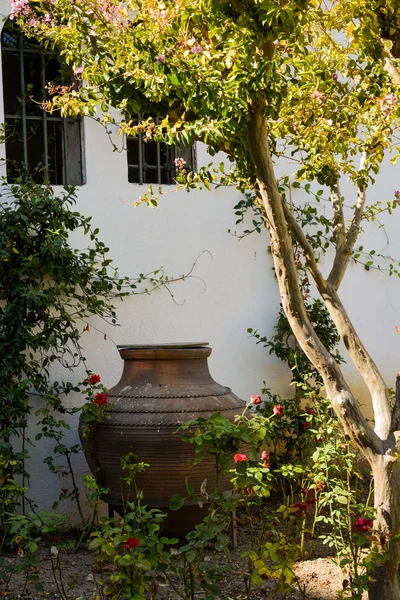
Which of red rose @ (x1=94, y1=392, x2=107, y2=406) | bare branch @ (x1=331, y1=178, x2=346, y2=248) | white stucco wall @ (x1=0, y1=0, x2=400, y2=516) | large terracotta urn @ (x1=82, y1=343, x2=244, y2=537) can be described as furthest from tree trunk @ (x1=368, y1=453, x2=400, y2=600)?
white stucco wall @ (x1=0, y1=0, x2=400, y2=516)

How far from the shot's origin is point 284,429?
622 centimetres

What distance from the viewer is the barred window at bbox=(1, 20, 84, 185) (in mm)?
5801

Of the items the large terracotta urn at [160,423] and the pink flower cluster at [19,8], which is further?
the large terracotta urn at [160,423]

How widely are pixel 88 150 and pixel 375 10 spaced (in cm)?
243

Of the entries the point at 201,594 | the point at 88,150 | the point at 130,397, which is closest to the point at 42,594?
the point at 201,594

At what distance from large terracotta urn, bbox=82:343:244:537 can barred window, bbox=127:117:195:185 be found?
1479 millimetres

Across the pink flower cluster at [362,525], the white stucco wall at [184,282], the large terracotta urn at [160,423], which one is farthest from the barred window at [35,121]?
the pink flower cluster at [362,525]

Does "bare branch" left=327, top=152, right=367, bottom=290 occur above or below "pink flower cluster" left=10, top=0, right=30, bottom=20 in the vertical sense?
below

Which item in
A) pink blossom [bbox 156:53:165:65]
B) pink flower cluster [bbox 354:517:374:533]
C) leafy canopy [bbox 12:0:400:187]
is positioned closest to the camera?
leafy canopy [bbox 12:0:400:187]

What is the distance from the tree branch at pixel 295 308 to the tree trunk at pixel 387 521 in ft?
0.30

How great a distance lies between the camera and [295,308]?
3.97m

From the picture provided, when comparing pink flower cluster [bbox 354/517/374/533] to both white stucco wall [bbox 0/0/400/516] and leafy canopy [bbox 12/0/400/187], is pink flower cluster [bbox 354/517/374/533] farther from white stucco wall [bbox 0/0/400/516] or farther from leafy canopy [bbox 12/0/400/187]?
white stucco wall [bbox 0/0/400/516]

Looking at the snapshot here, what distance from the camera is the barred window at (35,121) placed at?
5801 mm

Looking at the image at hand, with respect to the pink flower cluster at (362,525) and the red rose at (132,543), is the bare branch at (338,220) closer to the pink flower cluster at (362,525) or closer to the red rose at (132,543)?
the pink flower cluster at (362,525)
